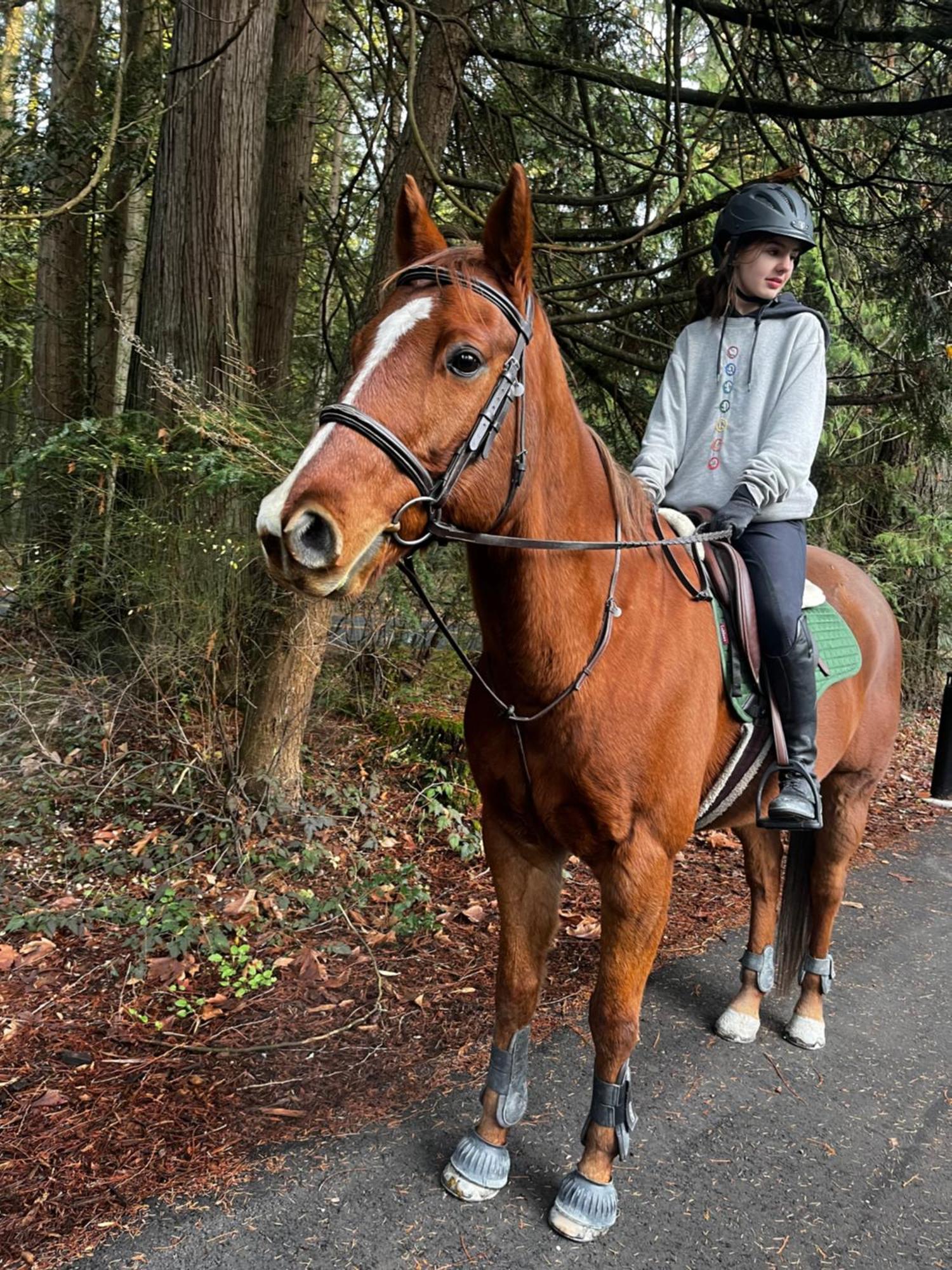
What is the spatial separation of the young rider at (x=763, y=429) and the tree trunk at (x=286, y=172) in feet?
10.6

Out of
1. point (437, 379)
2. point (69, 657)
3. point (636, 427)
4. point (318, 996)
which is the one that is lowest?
point (318, 996)

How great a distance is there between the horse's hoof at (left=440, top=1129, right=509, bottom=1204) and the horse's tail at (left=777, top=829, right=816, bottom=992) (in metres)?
1.81

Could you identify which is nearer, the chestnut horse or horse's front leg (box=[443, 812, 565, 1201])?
the chestnut horse

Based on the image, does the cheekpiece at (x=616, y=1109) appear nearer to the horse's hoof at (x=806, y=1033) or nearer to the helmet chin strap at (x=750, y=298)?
the horse's hoof at (x=806, y=1033)

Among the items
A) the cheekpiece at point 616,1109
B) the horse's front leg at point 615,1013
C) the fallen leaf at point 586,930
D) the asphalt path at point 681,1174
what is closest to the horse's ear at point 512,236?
the horse's front leg at point 615,1013

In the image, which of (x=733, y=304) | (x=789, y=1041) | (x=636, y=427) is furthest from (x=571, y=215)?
(x=789, y=1041)

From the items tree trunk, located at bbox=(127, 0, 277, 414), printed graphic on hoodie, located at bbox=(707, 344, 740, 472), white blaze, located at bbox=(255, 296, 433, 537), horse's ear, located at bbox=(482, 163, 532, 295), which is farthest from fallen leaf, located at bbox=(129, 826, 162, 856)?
horse's ear, located at bbox=(482, 163, 532, 295)

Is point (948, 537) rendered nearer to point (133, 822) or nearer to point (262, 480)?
point (262, 480)

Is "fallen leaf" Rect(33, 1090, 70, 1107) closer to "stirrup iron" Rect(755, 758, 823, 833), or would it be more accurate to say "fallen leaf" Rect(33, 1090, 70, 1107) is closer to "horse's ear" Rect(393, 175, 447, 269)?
"stirrup iron" Rect(755, 758, 823, 833)

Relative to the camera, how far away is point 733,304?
10.2 ft

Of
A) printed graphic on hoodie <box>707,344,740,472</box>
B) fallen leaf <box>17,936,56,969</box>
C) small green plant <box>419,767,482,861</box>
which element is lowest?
fallen leaf <box>17,936,56,969</box>

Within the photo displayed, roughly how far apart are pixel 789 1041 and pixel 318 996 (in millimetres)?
2116

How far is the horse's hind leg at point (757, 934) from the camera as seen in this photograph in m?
3.66

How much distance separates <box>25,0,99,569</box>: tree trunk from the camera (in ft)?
15.2
